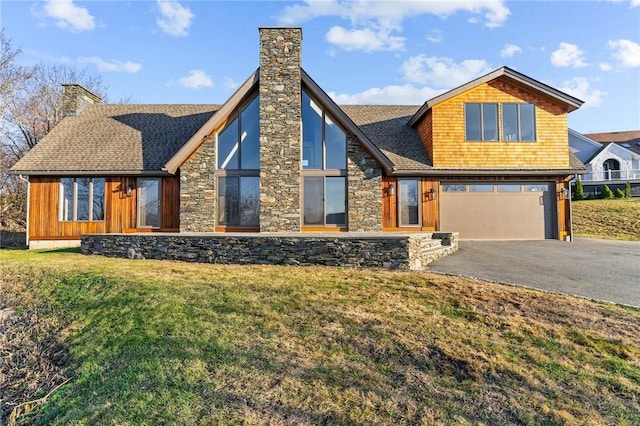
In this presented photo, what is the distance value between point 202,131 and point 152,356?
29.5ft

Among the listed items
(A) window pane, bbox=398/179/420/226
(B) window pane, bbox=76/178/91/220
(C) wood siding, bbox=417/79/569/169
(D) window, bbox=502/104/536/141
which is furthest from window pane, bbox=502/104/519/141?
(B) window pane, bbox=76/178/91/220

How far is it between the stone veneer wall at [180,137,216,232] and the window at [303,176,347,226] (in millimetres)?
3240

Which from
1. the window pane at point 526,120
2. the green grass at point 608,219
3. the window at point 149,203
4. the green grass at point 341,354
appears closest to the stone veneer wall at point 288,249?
the green grass at point 341,354

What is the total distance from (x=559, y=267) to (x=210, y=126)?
429 inches

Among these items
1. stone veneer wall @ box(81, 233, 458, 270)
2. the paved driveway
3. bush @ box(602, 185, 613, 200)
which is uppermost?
bush @ box(602, 185, 613, 200)

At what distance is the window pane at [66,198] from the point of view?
43.4 ft

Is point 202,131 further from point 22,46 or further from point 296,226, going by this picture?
point 22,46

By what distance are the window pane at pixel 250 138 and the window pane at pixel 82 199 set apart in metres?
6.06

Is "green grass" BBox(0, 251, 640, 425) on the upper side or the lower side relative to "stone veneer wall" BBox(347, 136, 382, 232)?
lower

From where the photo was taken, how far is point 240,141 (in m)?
12.5

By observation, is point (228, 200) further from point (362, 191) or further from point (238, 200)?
point (362, 191)

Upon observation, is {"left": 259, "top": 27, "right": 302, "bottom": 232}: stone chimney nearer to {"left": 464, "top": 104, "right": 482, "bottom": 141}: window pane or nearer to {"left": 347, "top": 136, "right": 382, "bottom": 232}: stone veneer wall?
{"left": 347, "top": 136, "right": 382, "bottom": 232}: stone veneer wall

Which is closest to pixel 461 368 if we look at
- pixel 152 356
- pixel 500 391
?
pixel 500 391

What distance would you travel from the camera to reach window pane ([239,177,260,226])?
40.6 feet
